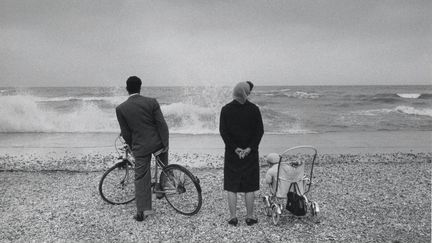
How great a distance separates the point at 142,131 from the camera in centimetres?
480

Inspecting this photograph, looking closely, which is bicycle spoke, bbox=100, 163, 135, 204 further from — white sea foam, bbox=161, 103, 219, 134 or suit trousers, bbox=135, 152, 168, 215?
white sea foam, bbox=161, 103, 219, 134

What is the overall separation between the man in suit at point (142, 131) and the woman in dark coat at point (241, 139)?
3.29 ft

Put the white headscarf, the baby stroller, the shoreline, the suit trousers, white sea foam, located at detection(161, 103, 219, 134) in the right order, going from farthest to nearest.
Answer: white sea foam, located at detection(161, 103, 219, 134)
the shoreline
the suit trousers
the baby stroller
the white headscarf

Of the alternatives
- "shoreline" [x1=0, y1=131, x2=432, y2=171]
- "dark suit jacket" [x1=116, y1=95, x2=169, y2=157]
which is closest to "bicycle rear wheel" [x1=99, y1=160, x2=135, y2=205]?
"dark suit jacket" [x1=116, y1=95, x2=169, y2=157]

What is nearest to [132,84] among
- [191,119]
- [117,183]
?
[117,183]

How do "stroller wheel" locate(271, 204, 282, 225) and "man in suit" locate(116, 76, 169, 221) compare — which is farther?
"man in suit" locate(116, 76, 169, 221)

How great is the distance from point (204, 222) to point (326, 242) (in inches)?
66.5

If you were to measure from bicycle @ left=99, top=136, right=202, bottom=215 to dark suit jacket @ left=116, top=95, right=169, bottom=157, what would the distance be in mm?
256

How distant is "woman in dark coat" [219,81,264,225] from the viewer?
14.5ft

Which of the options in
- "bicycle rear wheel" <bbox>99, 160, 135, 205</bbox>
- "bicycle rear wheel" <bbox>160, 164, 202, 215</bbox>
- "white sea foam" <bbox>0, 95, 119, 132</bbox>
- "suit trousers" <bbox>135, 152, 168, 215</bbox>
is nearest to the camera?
"suit trousers" <bbox>135, 152, 168, 215</bbox>

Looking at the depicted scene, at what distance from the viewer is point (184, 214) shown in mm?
5184

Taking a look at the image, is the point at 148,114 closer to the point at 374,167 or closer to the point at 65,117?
Result: the point at 374,167

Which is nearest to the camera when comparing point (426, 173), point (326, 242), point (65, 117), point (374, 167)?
point (326, 242)

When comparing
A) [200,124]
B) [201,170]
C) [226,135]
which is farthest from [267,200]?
[200,124]
